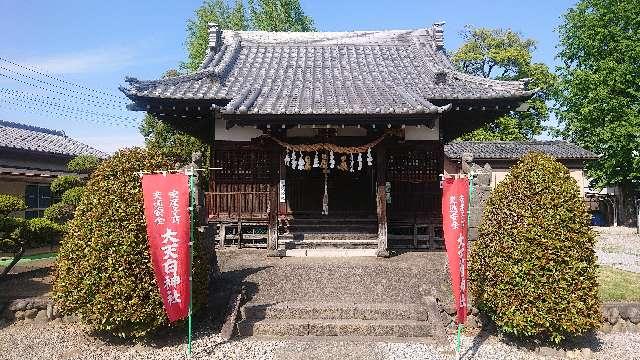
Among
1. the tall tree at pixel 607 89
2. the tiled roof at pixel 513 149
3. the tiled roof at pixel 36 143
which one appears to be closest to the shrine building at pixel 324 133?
the tiled roof at pixel 36 143

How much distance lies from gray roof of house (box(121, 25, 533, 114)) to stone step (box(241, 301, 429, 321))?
15.7ft

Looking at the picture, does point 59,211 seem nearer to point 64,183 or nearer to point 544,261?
point 64,183

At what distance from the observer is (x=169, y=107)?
11.7 m

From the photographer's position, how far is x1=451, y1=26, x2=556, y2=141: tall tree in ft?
105

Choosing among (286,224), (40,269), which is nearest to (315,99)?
(286,224)

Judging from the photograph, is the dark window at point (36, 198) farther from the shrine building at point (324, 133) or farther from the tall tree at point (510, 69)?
the tall tree at point (510, 69)

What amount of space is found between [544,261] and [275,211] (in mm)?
7208

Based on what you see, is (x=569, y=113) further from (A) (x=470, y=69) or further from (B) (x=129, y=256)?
(B) (x=129, y=256)

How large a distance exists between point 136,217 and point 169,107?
5.11m

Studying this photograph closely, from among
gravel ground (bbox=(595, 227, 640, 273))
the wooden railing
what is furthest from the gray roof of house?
gravel ground (bbox=(595, 227, 640, 273))

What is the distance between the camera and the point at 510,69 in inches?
1332

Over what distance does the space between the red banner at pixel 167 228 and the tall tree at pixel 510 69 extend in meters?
29.0

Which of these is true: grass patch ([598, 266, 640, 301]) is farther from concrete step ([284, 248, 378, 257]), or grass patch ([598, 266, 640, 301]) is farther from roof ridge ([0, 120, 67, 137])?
roof ridge ([0, 120, 67, 137])

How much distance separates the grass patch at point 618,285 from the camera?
9203 mm
